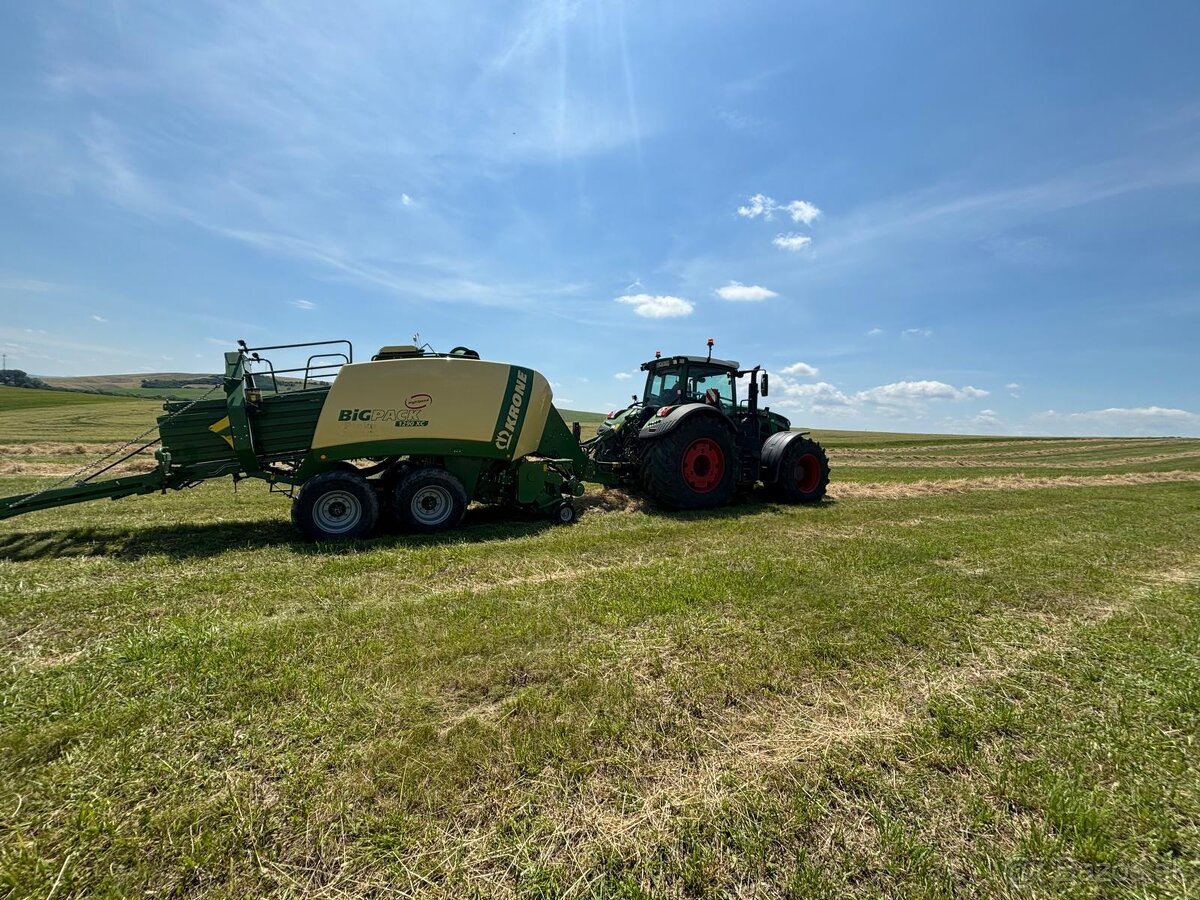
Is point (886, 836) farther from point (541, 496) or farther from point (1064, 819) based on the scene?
point (541, 496)

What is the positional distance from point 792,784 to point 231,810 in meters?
2.33

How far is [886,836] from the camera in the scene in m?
2.04

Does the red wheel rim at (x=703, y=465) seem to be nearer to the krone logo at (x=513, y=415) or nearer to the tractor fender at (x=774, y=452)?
the tractor fender at (x=774, y=452)

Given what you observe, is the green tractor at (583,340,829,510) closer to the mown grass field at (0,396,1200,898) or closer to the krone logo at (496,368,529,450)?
the krone logo at (496,368,529,450)

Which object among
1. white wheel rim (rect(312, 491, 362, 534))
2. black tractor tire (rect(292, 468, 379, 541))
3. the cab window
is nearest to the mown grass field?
black tractor tire (rect(292, 468, 379, 541))

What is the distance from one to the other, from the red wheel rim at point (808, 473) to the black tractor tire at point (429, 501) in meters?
6.43

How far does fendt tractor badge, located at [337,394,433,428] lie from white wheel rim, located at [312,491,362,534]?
3.24ft

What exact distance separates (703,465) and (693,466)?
0.23 meters

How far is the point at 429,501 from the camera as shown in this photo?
7172mm

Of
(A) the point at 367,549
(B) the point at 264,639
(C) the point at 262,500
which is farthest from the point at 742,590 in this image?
(C) the point at 262,500

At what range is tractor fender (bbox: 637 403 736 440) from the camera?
8.60 meters

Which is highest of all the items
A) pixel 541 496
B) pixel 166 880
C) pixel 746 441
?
pixel 746 441

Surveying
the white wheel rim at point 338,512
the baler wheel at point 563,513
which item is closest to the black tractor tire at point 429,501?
the white wheel rim at point 338,512

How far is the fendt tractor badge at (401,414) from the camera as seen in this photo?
22.1 ft
